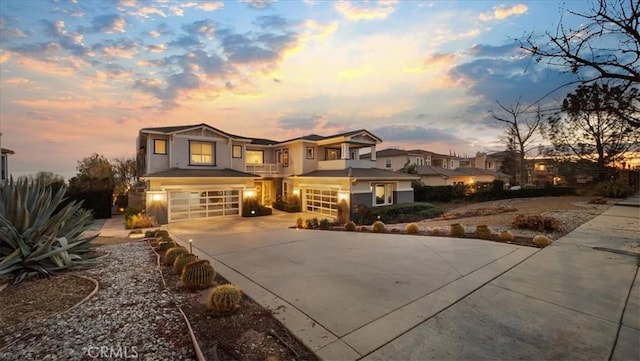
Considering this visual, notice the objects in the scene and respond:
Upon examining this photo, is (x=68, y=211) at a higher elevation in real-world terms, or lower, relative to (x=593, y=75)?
lower

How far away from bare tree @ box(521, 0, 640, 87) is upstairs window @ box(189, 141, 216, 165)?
59.0ft

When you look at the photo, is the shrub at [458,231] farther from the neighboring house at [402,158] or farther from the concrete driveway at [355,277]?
the neighboring house at [402,158]

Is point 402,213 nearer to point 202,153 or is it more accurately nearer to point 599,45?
point 599,45

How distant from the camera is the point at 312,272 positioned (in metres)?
6.11

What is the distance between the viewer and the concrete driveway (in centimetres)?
370

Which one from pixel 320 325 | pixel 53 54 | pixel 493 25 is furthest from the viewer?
pixel 53 54

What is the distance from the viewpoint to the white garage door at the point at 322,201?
18.8 meters

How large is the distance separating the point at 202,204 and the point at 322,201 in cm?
818

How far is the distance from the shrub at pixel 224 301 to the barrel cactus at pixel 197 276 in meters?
1.15

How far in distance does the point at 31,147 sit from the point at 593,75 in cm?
2813

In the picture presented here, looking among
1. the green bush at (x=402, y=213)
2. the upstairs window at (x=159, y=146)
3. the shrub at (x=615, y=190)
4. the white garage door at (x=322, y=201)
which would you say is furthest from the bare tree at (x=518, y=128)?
the upstairs window at (x=159, y=146)

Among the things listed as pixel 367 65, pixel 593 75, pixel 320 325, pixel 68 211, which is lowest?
pixel 320 325

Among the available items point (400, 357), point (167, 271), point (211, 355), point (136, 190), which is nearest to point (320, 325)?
point (400, 357)

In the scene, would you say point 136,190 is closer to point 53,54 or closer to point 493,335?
point 53,54
